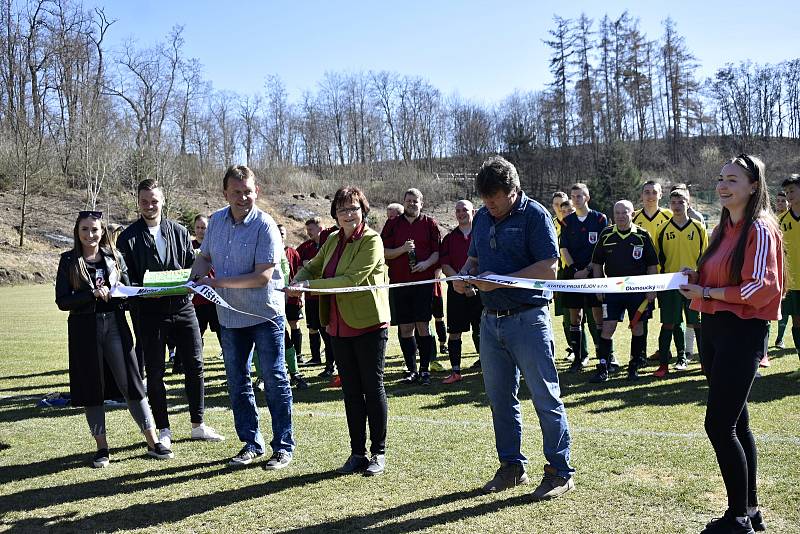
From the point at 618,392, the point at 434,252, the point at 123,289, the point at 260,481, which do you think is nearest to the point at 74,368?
the point at 123,289

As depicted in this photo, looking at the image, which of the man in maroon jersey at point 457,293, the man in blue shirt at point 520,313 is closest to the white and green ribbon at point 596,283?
the man in blue shirt at point 520,313

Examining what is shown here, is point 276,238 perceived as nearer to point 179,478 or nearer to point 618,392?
point 179,478

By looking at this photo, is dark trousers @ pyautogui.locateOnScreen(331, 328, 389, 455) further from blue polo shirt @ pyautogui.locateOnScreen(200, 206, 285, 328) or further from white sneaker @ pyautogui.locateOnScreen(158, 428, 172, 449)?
white sneaker @ pyautogui.locateOnScreen(158, 428, 172, 449)

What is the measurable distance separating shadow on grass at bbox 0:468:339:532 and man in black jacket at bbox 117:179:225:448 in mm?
841

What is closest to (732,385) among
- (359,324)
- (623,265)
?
(359,324)

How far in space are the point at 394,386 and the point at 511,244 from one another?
4500 millimetres

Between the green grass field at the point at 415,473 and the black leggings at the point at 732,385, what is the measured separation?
0.45 metres

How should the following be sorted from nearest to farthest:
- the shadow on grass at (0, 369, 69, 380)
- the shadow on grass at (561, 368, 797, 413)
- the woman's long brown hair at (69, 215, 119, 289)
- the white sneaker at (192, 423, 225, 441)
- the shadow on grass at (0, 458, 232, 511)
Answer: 1. the shadow on grass at (0, 458, 232, 511)
2. the woman's long brown hair at (69, 215, 119, 289)
3. the white sneaker at (192, 423, 225, 441)
4. the shadow on grass at (561, 368, 797, 413)
5. the shadow on grass at (0, 369, 69, 380)

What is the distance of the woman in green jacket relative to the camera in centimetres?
537

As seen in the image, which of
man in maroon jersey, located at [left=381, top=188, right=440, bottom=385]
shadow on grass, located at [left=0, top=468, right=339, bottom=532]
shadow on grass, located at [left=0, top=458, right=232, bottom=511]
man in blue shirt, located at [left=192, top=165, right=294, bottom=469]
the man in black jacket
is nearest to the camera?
shadow on grass, located at [left=0, top=468, right=339, bottom=532]

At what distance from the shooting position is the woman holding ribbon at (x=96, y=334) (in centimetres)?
576

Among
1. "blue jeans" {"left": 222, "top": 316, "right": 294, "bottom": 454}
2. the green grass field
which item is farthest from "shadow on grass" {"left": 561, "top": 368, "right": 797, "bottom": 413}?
"blue jeans" {"left": 222, "top": 316, "right": 294, "bottom": 454}

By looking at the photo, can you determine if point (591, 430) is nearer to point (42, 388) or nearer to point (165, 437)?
point (165, 437)

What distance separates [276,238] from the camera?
5.68 meters
